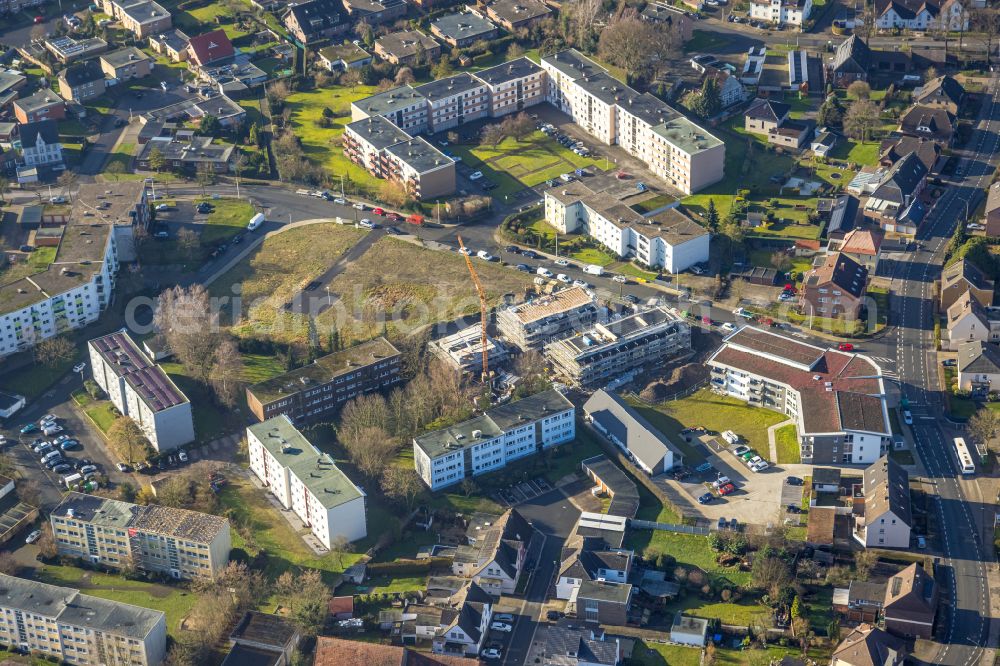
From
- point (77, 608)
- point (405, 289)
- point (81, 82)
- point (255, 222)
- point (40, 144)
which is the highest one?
point (81, 82)

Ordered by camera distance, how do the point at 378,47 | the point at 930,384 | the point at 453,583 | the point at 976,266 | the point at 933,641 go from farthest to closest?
the point at 378,47 < the point at 976,266 < the point at 930,384 < the point at 453,583 < the point at 933,641

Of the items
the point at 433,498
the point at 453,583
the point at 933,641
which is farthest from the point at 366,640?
the point at 933,641

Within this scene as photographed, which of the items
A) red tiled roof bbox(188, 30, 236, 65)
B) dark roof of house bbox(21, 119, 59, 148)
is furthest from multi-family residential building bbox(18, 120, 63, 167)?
red tiled roof bbox(188, 30, 236, 65)

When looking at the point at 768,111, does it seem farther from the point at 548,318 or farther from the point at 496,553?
the point at 496,553

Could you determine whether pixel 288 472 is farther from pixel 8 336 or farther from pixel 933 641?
pixel 933 641

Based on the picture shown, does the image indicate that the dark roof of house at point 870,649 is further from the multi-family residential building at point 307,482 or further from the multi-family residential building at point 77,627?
the multi-family residential building at point 77,627

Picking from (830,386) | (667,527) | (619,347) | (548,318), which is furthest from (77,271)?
(830,386)
